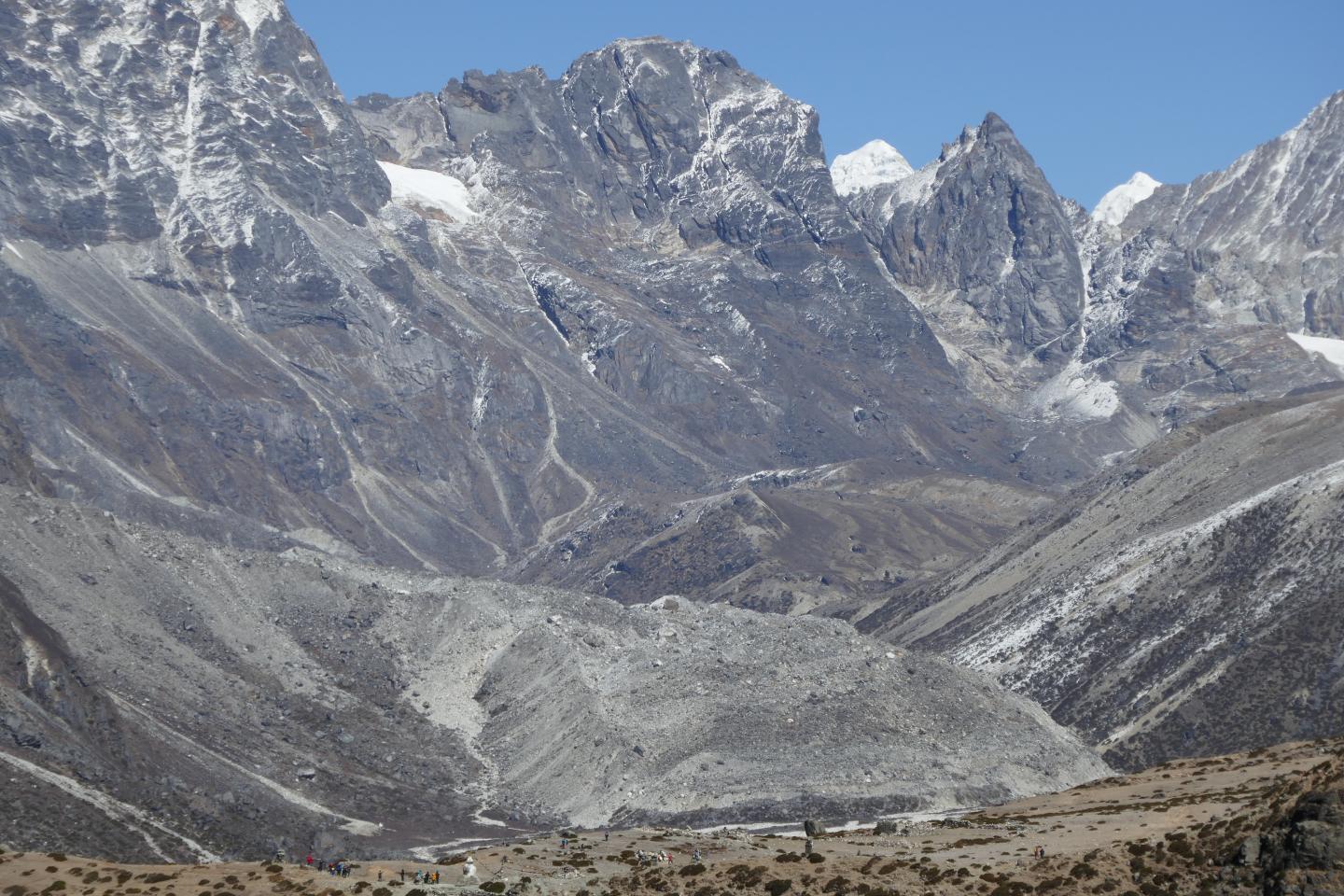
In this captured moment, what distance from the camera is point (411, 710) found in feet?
568

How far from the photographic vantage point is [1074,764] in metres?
160

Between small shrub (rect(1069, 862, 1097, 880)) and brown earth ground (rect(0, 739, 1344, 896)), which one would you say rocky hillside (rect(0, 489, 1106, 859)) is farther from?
small shrub (rect(1069, 862, 1097, 880))

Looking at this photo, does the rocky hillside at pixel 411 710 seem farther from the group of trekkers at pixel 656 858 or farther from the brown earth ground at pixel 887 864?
the group of trekkers at pixel 656 858

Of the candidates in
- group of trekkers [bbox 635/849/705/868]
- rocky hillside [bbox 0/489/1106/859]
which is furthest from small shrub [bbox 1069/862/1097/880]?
rocky hillside [bbox 0/489/1106/859]

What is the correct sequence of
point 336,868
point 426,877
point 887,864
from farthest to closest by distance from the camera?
point 336,868 → point 887,864 → point 426,877

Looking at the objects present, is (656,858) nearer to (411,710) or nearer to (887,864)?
(887,864)

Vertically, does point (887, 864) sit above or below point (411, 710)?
below

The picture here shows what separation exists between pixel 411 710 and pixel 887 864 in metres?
104

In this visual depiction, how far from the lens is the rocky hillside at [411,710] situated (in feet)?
447

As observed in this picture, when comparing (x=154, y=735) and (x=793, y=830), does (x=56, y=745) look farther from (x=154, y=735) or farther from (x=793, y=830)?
(x=793, y=830)

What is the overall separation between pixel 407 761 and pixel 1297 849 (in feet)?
365

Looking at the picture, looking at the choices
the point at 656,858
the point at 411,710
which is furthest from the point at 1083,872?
the point at 411,710

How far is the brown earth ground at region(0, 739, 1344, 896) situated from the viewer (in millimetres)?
64875

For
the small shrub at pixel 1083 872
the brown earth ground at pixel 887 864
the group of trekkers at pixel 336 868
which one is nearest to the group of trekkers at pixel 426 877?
the brown earth ground at pixel 887 864
